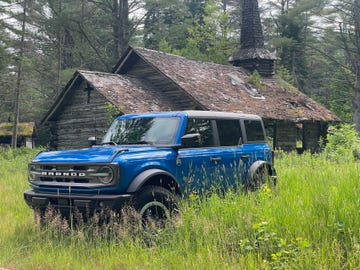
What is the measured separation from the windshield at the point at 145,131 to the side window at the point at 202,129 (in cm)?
25

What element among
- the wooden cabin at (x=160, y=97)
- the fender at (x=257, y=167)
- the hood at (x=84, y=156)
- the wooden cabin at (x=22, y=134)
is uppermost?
the wooden cabin at (x=160, y=97)

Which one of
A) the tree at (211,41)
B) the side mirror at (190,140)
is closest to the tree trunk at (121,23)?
the tree at (211,41)

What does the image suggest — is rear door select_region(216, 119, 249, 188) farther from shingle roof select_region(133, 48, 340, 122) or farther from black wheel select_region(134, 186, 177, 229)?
shingle roof select_region(133, 48, 340, 122)

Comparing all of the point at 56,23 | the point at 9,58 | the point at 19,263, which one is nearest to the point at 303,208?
the point at 19,263

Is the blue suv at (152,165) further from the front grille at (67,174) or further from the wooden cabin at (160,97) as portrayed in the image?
the wooden cabin at (160,97)

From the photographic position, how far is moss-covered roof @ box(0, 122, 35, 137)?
43.0 m

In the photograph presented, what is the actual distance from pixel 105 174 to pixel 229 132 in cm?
298

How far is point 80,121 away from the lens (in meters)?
21.4

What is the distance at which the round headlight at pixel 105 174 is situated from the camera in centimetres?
569

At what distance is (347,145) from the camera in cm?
1614

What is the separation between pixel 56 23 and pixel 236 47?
16.6 m

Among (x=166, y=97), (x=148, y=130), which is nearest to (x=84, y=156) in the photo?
(x=148, y=130)

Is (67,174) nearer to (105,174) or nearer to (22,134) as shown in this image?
(105,174)

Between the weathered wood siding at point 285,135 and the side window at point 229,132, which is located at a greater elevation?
the side window at point 229,132
